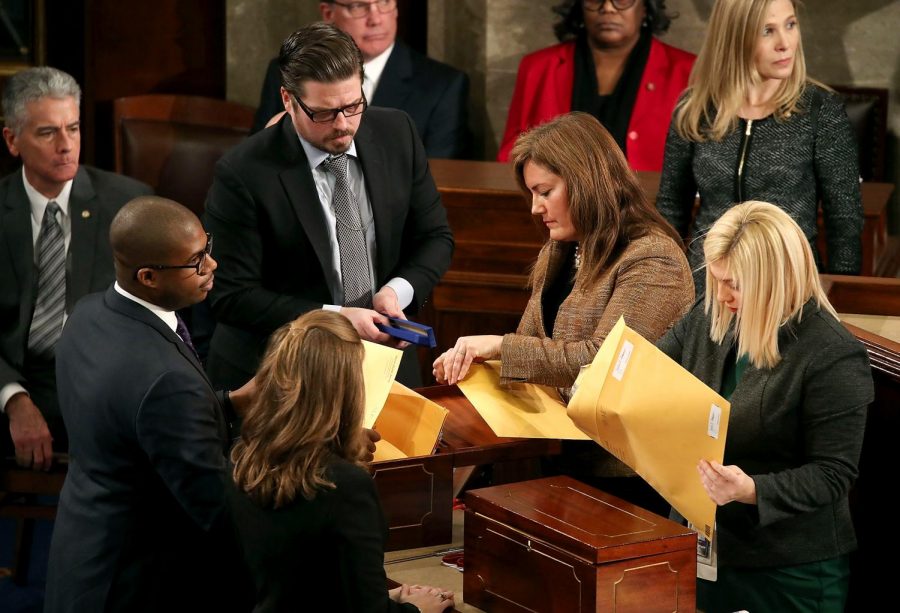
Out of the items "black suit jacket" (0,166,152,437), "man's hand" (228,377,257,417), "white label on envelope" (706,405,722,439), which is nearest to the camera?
"white label on envelope" (706,405,722,439)

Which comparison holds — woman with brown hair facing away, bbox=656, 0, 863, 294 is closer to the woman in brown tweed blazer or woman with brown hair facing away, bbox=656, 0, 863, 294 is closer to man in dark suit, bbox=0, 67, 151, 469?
the woman in brown tweed blazer

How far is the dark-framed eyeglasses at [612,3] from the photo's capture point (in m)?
5.39

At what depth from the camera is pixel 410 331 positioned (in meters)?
3.05

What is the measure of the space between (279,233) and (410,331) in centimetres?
52

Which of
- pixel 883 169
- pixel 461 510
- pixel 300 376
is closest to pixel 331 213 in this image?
pixel 461 510

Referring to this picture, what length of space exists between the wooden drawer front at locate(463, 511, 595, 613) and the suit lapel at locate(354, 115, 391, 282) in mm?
1151

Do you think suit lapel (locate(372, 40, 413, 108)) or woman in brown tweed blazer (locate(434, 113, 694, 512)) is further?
suit lapel (locate(372, 40, 413, 108))

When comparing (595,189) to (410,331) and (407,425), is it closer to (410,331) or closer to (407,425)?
(410,331)

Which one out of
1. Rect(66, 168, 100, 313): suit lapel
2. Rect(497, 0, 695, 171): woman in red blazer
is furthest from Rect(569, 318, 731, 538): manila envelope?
Rect(497, 0, 695, 171): woman in red blazer

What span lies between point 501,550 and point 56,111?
251cm

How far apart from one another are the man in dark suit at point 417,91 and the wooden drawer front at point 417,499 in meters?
3.03

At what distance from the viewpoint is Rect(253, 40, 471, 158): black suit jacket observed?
5.59 meters

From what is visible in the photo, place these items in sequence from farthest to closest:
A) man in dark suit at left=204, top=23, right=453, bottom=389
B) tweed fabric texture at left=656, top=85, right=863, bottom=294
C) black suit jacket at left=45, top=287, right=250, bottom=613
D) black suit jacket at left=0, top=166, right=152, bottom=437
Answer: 1. black suit jacket at left=0, top=166, right=152, bottom=437
2. tweed fabric texture at left=656, top=85, right=863, bottom=294
3. man in dark suit at left=204, top=23, right=453, bottom=389
4. black suit jacket at left=45, top=287, right=250, bottom=613

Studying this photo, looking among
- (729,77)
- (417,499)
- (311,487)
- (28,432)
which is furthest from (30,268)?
(311,487)
